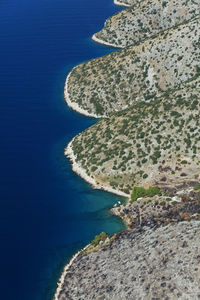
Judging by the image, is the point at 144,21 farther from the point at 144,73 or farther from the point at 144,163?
the point at 144,163

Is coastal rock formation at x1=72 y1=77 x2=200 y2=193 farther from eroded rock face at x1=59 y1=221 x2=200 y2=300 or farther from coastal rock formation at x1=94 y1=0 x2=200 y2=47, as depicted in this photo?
coastal rock formation at x1=94 y1=0 x2=200 y2=47

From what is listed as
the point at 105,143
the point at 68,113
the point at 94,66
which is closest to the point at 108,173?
the point at 105,143

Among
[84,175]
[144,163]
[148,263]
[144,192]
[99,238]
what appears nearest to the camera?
[148,263]

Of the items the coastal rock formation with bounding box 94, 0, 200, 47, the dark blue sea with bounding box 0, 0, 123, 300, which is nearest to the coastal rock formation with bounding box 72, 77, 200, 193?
the dark blue sea with bounding box 0, 0, 123, 300

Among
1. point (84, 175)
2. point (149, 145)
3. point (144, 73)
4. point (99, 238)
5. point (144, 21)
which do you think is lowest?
point (84, 175)

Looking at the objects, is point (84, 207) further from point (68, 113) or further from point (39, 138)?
point (68, 113)

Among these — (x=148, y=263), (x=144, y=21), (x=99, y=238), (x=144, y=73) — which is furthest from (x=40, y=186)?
(x=144, y=21)

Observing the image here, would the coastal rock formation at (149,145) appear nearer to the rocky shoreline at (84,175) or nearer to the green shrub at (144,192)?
the rocky shoreline at (84,175)
